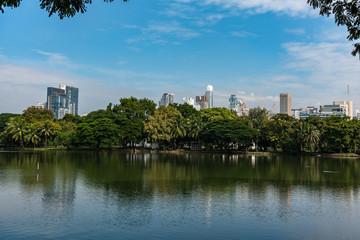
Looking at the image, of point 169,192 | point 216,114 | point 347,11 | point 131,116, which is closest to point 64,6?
point 347,11

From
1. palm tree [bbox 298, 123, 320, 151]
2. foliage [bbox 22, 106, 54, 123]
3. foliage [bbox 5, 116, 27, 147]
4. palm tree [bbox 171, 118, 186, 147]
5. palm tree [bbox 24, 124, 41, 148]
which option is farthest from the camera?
foliage [bbox 22, 106, 54, 123]

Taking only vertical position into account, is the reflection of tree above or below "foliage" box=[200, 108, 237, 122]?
below

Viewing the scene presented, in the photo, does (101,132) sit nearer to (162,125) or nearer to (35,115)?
(162,125)

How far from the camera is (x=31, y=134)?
9869 cm

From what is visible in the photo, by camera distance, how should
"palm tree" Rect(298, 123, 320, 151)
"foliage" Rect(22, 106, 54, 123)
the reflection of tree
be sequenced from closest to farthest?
1. the reflection of tree
2. "palm tree" Rect(298, 123, 320, 151)
3. "foliage" Rect(22, 106, 54, 123)

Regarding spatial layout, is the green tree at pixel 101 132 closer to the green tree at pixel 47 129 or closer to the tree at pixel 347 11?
the green tree at pixel 47 129

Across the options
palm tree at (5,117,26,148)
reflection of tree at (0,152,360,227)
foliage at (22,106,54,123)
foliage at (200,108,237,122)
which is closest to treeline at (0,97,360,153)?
palm tree at (5,117,26,148)

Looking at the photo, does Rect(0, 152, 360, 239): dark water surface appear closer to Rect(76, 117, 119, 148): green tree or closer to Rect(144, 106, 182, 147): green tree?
Rect(76, 117, 119, 148): green tree

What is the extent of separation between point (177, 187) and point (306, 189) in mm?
11358

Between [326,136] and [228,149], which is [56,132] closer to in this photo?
[228,149]

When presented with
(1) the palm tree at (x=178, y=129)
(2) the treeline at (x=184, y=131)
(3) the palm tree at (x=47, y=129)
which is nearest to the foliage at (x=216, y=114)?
(2) the treeline at (x=184, y=131)

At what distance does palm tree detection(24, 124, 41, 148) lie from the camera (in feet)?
323

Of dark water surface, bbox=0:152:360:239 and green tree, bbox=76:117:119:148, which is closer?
dark water surface, bbox=0:152:360:239

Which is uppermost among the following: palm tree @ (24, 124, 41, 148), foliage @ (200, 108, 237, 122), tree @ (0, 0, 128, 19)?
foliage @ (200, 108, 237, 122)
